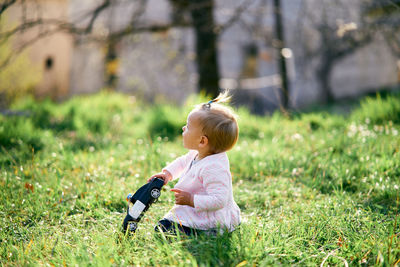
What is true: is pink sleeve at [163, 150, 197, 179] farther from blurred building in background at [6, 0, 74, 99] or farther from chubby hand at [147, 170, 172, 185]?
blurred building in background at [6, 0, 74, 99]

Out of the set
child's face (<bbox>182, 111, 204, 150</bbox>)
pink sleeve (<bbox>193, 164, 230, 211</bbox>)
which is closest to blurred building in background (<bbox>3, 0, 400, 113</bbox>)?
child's face (<bbox>182, 111, 204, 150</bbox>)

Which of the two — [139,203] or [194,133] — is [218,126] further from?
[139,203]

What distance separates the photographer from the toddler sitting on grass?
1.93 metres

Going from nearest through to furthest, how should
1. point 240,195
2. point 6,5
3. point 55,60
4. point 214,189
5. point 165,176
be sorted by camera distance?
point 214,189
point 165,176
point 240,195
point 6,5
point 55,60

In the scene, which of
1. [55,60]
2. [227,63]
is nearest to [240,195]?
[227,63]

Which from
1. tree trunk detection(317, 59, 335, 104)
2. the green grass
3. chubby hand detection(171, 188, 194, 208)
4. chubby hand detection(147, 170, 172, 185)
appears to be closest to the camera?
the green grass

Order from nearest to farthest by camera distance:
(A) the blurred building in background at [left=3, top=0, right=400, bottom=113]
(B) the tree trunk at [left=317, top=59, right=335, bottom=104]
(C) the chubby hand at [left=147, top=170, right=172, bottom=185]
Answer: (C) the chubby hand at [left=147, top=170, right=172, bottom=185] → (A) the blurred building in background at [left=3, top=0, right=400, bottom=113] → (B) the tree trunk at [left=317, top=59, right=335, bottom=104]

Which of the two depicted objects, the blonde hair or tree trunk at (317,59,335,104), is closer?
the blonde hair

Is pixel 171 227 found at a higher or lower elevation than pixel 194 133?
lower

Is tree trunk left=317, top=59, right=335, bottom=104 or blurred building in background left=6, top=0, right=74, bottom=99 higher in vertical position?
blurred building in background left=6, top=0, right=74, bottom=99

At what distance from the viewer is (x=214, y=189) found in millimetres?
1925

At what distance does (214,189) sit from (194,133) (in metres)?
0.35

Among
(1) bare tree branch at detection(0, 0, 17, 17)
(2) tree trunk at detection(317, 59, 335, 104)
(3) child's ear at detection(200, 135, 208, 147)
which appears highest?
(1) bare tree branch at detection(0, 0, 17, 17)

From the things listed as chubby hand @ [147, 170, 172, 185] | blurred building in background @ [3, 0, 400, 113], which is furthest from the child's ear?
blurred building in background @ [3, 0, 400, 113]
